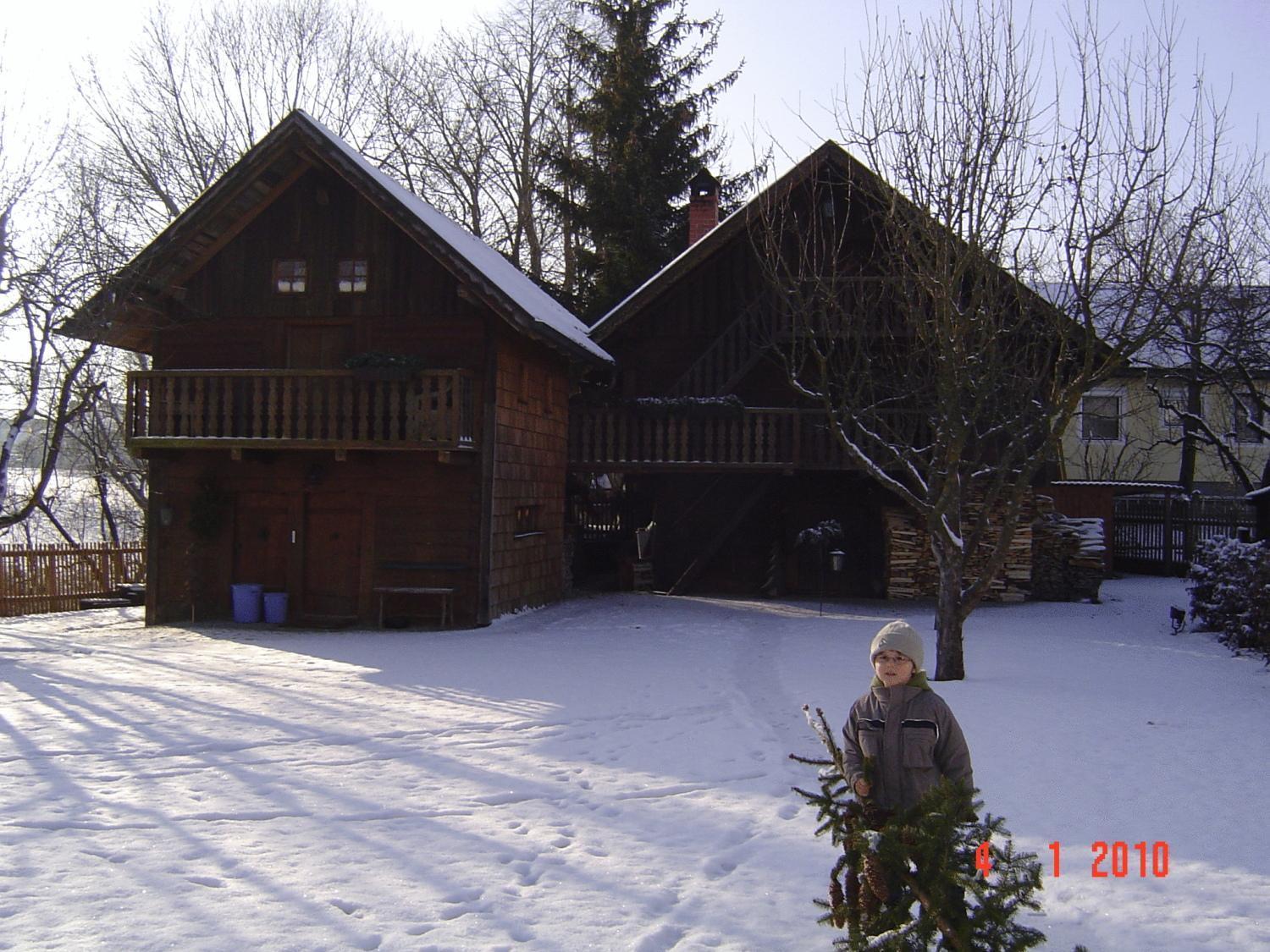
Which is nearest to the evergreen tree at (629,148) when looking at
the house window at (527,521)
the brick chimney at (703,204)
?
the brick chimney at (703,204)

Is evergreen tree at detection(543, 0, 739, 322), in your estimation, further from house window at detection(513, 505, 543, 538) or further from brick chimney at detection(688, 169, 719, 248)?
house window at detection(513, 505, 543, 538)

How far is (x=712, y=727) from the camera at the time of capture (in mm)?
9703

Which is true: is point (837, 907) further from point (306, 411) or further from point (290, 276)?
point (290, 276)

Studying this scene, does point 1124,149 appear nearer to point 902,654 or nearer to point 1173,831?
point 1173,831

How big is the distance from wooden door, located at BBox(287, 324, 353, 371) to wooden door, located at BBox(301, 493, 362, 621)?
2.16 m

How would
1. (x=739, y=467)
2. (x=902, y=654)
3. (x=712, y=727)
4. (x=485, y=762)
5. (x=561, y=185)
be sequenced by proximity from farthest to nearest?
(x=561, y=185) < (x=739, y=467) < (x=712, y=727) < (x=485, y=762) < (x=902, y=654)

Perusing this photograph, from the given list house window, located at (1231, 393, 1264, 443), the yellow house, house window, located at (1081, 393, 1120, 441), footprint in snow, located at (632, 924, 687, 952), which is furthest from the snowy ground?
house window, located at (1081, 393, 1120, 441)

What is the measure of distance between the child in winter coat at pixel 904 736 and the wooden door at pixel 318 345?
14226 mm

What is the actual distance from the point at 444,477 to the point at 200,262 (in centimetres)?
552

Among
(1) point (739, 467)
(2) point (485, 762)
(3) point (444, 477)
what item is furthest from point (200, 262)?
(2) point (485, 762)

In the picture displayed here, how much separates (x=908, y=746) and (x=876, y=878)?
61 cm

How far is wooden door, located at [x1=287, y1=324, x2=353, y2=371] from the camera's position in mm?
17531

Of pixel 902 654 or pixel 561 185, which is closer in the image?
pixel 902 654
